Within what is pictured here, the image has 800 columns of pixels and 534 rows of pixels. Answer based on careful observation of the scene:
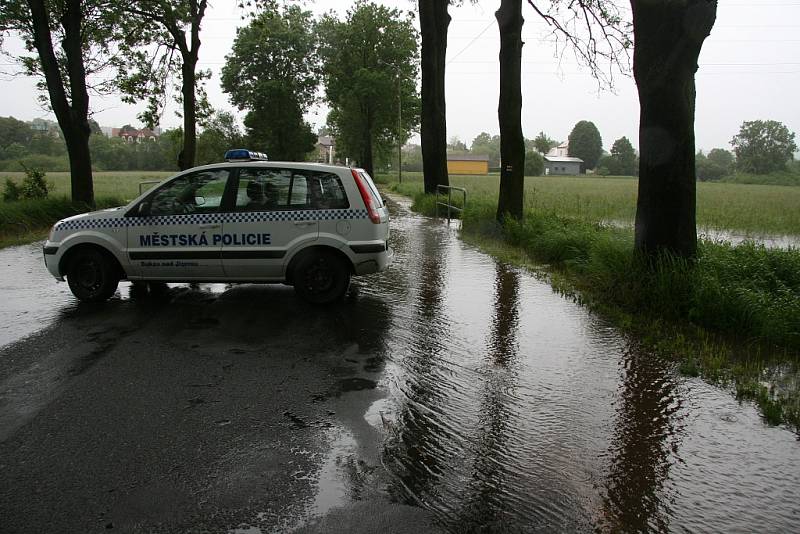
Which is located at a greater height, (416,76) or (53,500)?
(416,76)

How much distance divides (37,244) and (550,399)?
1249 centimetres

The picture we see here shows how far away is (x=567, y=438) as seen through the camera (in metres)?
3.87

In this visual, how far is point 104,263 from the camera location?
743cm

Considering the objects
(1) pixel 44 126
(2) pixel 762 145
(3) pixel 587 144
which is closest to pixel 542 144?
(3) pixel 587 144

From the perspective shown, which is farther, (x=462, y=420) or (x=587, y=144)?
(x=587, y=144)

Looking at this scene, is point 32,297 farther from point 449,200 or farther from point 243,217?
point 449,200

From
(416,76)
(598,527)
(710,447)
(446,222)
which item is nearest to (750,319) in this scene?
(710,447)

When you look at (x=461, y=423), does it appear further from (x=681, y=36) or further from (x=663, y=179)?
(x=681, y=36)

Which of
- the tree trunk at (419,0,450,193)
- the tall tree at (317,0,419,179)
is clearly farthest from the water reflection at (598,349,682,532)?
the tall tree at (317,0,419,179)

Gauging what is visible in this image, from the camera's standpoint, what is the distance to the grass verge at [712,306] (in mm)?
4996

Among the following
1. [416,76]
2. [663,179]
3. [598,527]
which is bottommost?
[598,527]

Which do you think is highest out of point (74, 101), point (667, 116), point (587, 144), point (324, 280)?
point (587, 144)

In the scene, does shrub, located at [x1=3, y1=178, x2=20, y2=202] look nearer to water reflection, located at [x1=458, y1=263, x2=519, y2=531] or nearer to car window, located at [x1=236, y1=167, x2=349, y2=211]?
car window, located at [x1=236, y1=167, x2=349, y2=211]

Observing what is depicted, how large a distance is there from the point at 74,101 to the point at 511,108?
1252 cm
